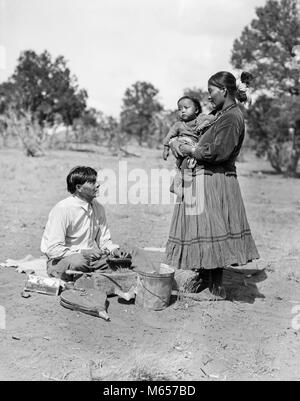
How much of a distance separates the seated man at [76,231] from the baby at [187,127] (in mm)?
711

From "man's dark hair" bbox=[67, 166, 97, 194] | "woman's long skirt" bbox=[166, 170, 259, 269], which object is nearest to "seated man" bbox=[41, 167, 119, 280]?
"man's dark hair" bbox=[67, 166, 97, 194]

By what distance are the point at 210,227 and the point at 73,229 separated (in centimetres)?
125

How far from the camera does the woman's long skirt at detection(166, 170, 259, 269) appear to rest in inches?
167

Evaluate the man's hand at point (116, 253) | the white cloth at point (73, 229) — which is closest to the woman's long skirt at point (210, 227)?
the man's hand at point (116, 253)

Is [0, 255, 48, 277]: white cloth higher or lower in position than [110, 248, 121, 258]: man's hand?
lower

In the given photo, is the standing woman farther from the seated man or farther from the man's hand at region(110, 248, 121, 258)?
the seated man

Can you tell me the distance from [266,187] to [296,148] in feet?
16.9

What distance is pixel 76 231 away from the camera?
4746mm

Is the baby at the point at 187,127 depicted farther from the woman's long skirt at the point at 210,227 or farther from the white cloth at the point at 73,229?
the white cloth at the point at 73,229

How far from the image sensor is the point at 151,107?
4184 centimetres

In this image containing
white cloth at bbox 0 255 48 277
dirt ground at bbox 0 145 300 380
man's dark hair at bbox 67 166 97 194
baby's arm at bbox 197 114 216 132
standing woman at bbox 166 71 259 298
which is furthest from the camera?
white cloth at bbox 0 255 48 277

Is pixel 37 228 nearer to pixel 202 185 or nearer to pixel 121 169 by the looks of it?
pixel 202 185

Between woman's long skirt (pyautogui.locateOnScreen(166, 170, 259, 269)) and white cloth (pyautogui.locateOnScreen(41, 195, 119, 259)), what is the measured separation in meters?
0.75

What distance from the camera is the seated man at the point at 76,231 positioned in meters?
4.53
